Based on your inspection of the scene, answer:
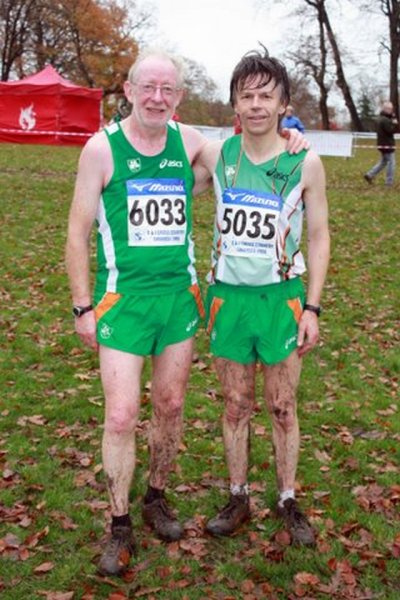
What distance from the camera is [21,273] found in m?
9.49

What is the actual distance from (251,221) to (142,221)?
0.51 meters

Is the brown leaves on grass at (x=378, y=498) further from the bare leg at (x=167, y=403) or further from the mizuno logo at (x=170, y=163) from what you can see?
the mizuno logo at (x=170, y=163)

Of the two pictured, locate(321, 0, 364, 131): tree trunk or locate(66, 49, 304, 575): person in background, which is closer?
locate(66, 49, 304, 575): person in background

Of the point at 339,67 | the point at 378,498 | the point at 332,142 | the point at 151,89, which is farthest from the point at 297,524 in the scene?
the point at 339,67

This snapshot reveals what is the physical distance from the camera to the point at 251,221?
11.2 ft

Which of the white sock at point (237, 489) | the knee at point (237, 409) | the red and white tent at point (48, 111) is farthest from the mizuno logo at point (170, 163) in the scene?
the red and white tent at point (48, 111)

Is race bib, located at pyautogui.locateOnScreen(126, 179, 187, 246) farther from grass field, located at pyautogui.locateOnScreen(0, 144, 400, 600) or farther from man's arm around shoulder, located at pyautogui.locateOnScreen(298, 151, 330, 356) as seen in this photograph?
grass field, located at pyautogui.locateOnScreen(0, 144, 400, 600)

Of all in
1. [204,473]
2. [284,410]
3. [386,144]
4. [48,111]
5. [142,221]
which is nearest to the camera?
[142,221]

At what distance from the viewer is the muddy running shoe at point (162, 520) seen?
12.7 feet

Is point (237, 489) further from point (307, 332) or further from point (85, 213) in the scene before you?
point (85, 213)

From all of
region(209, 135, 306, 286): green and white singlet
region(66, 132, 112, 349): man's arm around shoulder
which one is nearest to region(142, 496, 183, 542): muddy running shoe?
region(66, 132, 112, 349): man's arm around shoulder

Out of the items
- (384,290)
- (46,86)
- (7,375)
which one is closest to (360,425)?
(7,375)

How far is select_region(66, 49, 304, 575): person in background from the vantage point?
3.38 meters

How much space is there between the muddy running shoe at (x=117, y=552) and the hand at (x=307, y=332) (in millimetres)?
1271
